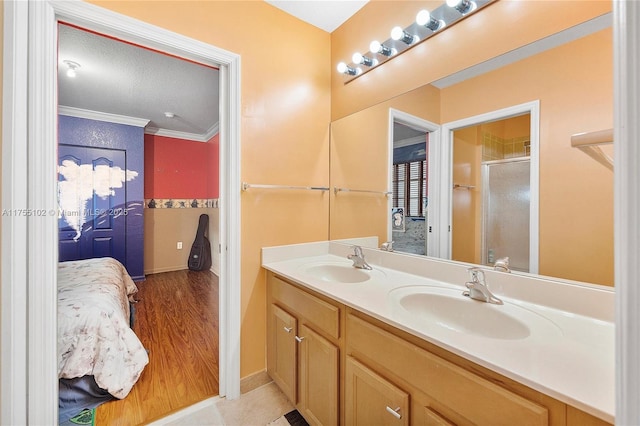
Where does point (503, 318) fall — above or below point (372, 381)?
above

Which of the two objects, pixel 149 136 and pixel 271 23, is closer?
pixel 271 23

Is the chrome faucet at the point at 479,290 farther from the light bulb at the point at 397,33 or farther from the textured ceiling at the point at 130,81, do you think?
the textured ceiling at the point at 130,81

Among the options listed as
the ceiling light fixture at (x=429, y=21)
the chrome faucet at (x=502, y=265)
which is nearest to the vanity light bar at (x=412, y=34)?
the ceiling light fixture at (x=429, y=21)

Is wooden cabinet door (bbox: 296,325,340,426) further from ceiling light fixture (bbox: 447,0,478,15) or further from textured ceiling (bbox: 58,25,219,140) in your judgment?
textured ceiling (bbox: 58,25,219,140)

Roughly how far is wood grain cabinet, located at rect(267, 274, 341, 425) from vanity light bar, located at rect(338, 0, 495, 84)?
148cm

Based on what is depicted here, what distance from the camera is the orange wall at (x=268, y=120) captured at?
159cm

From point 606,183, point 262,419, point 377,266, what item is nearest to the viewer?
point 606,183

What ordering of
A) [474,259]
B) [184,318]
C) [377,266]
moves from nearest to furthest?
[474,259] → [377,266] → [184,318]

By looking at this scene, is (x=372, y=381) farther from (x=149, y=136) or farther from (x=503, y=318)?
(x=149, y=136)

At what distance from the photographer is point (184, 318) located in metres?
2.65

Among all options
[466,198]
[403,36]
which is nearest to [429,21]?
[403,36]

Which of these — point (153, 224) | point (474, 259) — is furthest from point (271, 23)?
point (153, 224)

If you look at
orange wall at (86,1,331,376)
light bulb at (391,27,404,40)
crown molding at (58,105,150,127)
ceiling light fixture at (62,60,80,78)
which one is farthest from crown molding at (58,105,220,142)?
light bulb at (391,27,404,40)

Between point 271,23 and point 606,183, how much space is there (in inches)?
76.4
